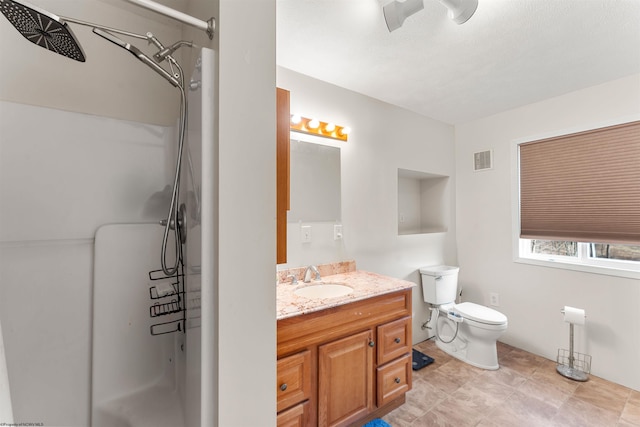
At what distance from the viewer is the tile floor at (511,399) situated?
175 cm

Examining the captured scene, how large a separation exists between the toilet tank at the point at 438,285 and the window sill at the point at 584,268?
66 cm

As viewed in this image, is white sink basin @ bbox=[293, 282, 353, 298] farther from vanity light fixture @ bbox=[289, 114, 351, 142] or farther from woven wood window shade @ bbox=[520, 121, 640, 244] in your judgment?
woven wood window shade @ bbox=[520, 121, 640, 244]

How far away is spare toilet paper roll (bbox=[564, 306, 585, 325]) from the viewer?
217 centimetres

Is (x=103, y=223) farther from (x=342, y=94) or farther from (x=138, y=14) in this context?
(x=342, y=94)

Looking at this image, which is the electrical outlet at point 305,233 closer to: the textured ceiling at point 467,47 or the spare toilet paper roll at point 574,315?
the textured ceiling at point 467,47

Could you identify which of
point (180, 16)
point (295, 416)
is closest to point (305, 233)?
point (295, 416)

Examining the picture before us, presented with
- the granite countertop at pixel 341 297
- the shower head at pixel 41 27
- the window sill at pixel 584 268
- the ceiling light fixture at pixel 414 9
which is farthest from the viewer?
the window sill at pixel 584 268

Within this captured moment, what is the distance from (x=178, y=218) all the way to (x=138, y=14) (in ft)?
3.55

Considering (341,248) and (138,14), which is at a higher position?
(138,14)

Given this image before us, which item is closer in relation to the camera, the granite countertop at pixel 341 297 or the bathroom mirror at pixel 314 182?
the granite countertop at pixel 341 297

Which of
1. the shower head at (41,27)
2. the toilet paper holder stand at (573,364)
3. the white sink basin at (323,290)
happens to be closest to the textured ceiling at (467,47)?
the shower head at (41,27)

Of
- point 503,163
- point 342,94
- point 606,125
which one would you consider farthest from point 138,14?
point 606,125

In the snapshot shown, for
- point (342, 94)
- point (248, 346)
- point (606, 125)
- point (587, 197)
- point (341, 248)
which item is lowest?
point (248, 346)

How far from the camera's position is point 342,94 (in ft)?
7.43
